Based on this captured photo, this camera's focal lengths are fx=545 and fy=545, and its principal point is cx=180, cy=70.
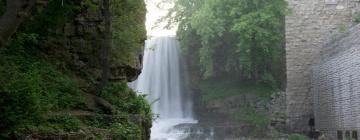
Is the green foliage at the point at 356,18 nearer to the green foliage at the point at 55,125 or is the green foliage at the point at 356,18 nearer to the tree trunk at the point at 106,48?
the tree trunk at the point at 106,48

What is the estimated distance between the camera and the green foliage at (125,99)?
33.5 ft

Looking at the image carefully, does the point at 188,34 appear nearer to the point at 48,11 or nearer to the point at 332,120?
the point at 332,120

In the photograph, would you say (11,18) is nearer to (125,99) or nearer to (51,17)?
(51,17)

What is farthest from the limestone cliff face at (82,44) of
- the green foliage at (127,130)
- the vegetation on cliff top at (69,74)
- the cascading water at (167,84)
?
the cascading water at (167,84)

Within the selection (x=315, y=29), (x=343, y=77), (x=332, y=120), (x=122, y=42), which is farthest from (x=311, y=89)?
(x=122, y=42)

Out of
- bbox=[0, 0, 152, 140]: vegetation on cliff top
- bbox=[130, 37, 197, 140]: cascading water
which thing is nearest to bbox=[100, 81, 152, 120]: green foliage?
bbox=[0, 0, 152, 140]: vegetation on cliff top

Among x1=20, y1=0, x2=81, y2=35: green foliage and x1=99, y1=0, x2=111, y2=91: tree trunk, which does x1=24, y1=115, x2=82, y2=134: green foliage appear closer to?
x1=99, y1=0, x2=111, y2=91: tree trunk

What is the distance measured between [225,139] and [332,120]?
454cm

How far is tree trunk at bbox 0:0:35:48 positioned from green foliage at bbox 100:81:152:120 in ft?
15.2

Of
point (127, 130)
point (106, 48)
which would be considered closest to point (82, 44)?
point (106, 48)

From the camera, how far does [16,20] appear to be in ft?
18.2

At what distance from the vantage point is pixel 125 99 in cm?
1056

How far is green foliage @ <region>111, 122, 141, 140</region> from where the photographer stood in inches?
348

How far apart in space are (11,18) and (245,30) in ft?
70.0
